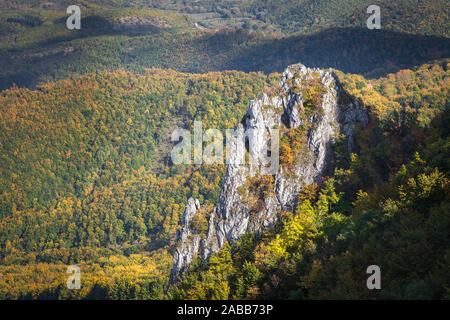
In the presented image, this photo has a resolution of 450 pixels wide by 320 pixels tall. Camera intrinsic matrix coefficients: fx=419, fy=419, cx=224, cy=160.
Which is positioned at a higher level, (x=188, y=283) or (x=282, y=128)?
(x=282, y=128)

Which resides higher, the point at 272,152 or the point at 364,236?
the point at 272,152

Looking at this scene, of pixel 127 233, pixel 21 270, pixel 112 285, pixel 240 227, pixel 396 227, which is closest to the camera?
pixel 396 227

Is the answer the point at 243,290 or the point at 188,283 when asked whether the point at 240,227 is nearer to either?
the point at 188,283

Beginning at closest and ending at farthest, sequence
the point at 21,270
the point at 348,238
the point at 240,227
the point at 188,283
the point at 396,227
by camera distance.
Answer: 1. the point at 396,227
2. the point at 348,238
3. the point at 188,283
4. the point at 240,227
5. the point at 21,270

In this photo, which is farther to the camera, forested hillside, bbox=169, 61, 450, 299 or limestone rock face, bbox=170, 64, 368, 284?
limestone rock face, bbox=170, 64, 368, 284

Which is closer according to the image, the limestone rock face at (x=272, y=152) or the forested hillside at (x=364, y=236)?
the forested hillside at (x=364, y=236)

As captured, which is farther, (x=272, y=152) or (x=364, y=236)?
(x=272, y=152)

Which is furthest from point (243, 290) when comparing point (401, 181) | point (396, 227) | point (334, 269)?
point (401, 181)

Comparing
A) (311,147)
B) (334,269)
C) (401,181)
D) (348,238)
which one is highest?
(311,147)
